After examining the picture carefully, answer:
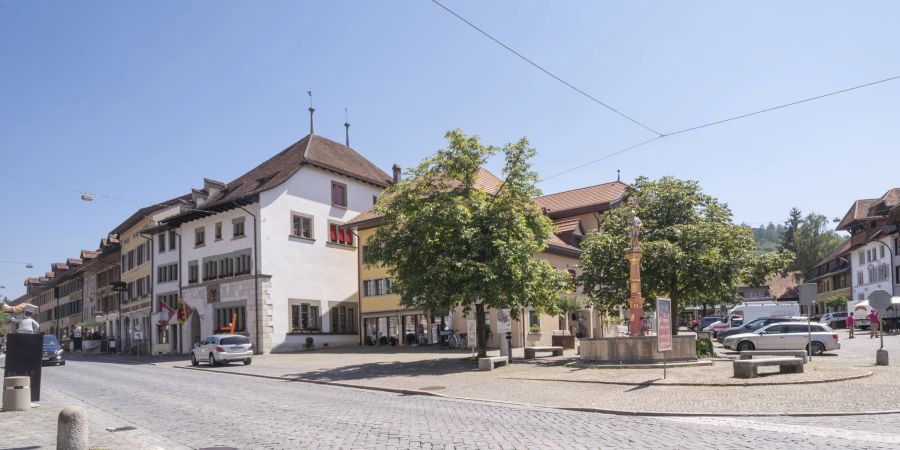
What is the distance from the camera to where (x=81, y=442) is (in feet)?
29.6

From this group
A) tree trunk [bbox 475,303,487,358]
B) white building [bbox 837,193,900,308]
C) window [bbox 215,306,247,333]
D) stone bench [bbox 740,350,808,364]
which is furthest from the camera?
white building [bbox 837,193,900,308]

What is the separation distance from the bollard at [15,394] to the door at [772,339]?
26660 mm

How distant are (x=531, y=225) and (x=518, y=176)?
2.08 meters

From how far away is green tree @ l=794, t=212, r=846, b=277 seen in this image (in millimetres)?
97250

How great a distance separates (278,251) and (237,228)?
3.25 metres

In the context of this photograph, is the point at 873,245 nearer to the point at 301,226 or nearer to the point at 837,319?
the point at 837,319

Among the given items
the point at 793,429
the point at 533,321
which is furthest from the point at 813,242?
the point at 793,429

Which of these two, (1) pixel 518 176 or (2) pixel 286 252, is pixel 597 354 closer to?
(1) pixel 518 176

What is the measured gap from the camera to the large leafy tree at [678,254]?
1122 inches

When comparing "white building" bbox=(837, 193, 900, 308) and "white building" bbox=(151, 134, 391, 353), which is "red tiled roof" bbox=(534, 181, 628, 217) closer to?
"white building" bbox=(151, 134, 391, 353)

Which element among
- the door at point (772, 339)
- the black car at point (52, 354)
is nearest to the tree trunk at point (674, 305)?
the door at point (772, 339)

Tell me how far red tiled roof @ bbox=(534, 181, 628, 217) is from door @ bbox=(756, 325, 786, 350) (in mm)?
17258

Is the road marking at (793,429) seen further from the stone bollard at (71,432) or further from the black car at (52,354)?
the black car at (52,354)

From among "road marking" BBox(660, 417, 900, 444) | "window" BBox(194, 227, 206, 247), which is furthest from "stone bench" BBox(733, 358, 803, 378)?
"window" BBox(194, 227, 206, 247)
